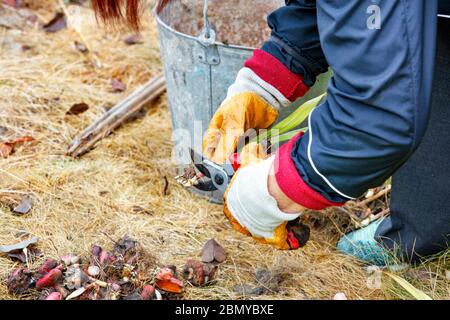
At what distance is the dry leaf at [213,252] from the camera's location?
1917 millimetres

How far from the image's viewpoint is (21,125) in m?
2.62

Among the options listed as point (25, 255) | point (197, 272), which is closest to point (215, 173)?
point (197, 272)

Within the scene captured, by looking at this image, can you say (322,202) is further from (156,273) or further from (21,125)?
(21,125)

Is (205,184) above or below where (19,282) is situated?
above

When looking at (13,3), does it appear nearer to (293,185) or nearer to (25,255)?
(25,255)

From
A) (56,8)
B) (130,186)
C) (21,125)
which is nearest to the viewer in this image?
(130,186)

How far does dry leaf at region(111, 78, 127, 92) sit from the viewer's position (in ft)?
10.1

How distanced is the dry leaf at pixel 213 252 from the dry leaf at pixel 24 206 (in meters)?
0.67

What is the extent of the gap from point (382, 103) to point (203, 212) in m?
1.19

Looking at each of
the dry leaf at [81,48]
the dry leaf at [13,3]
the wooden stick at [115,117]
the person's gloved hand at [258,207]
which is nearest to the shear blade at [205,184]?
the person's gloved hand at [258,207]

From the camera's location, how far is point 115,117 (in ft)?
8.81

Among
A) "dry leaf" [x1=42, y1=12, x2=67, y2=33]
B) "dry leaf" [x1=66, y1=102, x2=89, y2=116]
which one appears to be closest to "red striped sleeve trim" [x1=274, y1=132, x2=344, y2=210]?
"dry leaf" [x1=66, y1=102, x2=89, y2=116]

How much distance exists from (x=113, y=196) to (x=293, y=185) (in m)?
1.10
